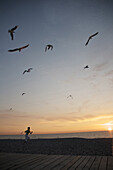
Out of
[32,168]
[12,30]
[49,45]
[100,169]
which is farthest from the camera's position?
[49,45]

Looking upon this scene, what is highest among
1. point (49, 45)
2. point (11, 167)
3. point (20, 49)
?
point (49, 45)

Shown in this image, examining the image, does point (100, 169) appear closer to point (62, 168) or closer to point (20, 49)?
point (62, 168)

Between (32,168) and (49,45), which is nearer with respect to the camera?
(32,168)

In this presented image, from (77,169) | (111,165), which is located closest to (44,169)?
(77,169)

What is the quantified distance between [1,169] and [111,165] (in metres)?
5.05

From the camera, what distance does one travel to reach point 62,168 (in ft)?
21.4

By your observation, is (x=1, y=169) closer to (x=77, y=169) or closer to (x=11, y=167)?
(x=11, y=167)

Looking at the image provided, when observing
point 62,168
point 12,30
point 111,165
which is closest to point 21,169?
point 62,168

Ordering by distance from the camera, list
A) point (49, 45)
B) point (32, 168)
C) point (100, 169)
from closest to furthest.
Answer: point (100, 169) < point (32, 168) < point (49, 45)

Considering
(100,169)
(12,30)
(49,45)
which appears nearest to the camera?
(12,30)

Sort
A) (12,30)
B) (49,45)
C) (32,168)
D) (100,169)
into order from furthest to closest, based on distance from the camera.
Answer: (49,45), (32,168), (100,169), (12,30)

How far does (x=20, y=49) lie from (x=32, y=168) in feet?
18.1

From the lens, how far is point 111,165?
6.71m

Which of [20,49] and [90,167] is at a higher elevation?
[20,49]
